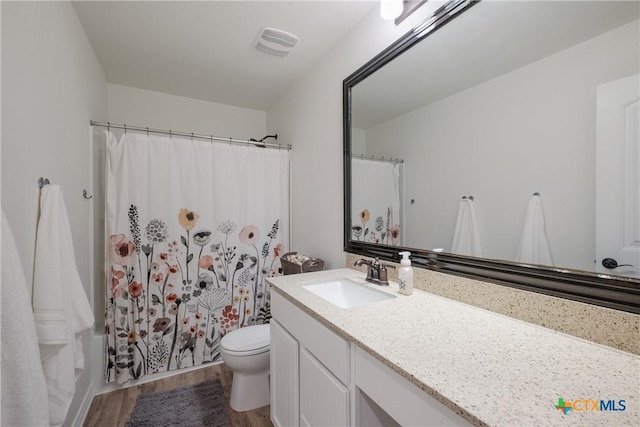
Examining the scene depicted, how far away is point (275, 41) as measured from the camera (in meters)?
1.84

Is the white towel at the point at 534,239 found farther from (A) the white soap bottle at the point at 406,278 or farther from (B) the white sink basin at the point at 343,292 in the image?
(B) the white sink basin at the point at 343,292

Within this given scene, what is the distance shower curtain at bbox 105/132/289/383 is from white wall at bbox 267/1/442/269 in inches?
10.2

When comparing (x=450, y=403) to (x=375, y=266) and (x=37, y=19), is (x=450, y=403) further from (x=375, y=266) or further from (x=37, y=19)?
(x=37, y=19)

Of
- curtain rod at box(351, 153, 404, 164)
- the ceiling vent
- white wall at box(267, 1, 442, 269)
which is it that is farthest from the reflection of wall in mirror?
the ceiling vent

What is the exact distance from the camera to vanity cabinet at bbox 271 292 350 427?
36.5 inches

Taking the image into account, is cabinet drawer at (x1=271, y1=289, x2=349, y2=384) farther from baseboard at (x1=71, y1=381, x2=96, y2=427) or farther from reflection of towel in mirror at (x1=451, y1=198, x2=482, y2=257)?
baseboard at (x1=71, y1=381, x2=96, y2=427)

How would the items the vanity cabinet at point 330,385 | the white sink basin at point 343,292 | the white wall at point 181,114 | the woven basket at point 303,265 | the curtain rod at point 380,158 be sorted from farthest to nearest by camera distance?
the white wall at point 181,114 < the woven basket at point 303,265 < the curtain rod at point 380,158 < the white sink basin at point 343,292 < the vanity cabinet at point 330,385

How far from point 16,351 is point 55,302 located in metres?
0.33

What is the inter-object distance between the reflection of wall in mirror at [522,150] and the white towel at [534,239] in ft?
0.06

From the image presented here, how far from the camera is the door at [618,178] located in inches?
28.5

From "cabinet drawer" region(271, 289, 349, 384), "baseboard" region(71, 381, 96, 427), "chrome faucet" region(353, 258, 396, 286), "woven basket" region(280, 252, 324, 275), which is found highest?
"chrome faucet" region(353, 258, 396, 286)

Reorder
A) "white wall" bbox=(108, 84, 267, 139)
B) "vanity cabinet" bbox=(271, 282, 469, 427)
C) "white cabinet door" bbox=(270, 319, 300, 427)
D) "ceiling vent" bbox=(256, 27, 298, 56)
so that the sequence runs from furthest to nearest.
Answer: "white wall" bbox=(108, 84, 267, 139)
"ceiling vent" bbox=(256, 27, 298, 56)
"white cabinet door" bbox=(270, 319, 300, 427)
"vanity cabinet" bbox=(271, 282, 469, 427)

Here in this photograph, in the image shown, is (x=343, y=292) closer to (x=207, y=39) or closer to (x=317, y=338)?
(x=317, y=338)

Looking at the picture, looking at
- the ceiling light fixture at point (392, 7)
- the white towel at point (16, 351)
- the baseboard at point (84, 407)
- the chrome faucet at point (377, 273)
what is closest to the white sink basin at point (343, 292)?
the chrome faucet at point (377, 273)
